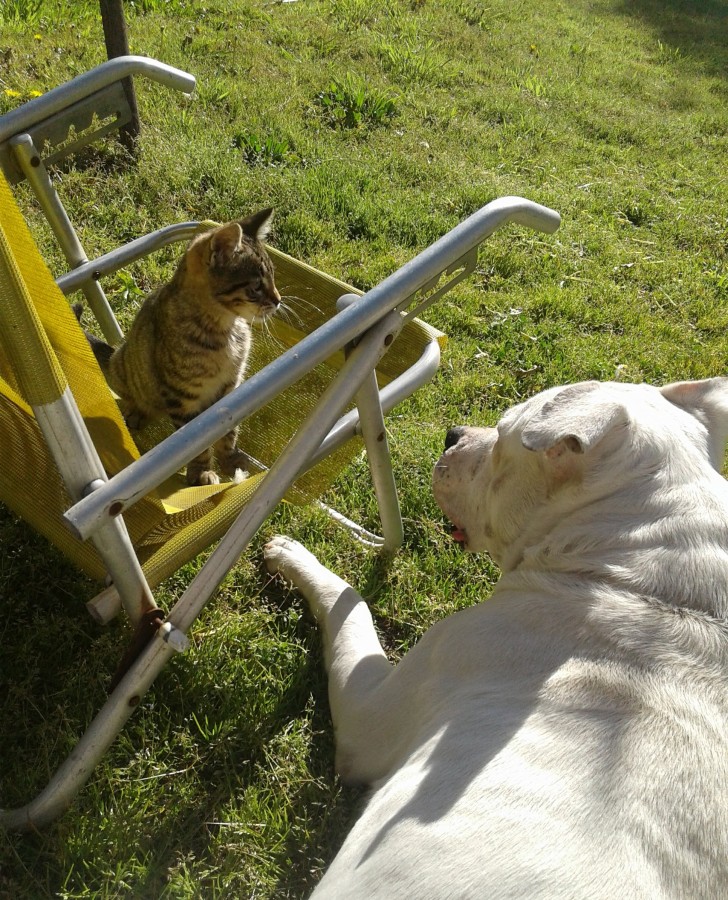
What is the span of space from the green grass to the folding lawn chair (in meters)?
0.38

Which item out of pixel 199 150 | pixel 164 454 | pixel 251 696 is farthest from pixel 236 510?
pixel 199 150

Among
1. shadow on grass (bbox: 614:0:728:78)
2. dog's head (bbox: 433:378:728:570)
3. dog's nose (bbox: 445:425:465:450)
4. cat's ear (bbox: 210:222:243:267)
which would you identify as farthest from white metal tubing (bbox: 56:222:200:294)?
shadow on grass (bbox: 614:0:728:78)

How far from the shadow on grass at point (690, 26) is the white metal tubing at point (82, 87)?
973 cm

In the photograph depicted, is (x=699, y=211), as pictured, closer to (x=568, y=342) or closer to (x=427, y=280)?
(x=568, y=342)

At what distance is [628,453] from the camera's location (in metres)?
2.28

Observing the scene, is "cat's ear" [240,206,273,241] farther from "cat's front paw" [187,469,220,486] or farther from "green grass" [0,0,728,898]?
"green grass" [0,0,728,898]

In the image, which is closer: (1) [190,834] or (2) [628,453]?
(2) [628,453]

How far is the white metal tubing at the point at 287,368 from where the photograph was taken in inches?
73.1

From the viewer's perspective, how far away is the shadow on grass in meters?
11.3

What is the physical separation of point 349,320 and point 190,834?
1.64 m

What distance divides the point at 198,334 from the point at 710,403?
2.10m

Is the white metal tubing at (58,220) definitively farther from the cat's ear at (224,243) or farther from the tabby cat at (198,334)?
the cat's ear at (224,243)

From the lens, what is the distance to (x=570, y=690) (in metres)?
2.05

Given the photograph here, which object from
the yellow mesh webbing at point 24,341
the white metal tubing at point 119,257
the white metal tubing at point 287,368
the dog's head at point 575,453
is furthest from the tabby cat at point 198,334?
the yellow mesh webbing at point 24,341
